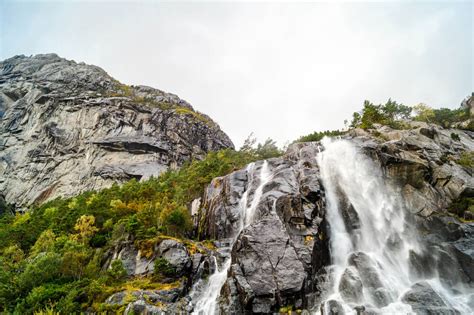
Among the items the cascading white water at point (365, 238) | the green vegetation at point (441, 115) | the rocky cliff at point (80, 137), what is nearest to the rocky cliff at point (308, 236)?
the cascading white water at point (365, 238)

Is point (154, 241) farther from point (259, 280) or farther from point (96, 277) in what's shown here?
point (259, 280)

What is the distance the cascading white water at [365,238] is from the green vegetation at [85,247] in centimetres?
1132

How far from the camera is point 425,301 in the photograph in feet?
56.2

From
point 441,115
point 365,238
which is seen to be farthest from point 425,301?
point 441,115

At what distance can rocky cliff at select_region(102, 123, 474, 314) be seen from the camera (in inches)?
694

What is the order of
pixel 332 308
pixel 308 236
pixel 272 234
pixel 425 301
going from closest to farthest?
pixel 332 308 → pixel 425 301 → pixel 272 234 → pixel 308 236

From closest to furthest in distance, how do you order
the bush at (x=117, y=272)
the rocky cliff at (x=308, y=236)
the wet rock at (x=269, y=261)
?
the wet rock at (x=269, y=261)
the rocky cliff at (x=308, y=236)
the bush at (x=117, y=272)

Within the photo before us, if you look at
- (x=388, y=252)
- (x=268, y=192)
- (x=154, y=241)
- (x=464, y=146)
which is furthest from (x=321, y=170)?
(x=464, y=146)

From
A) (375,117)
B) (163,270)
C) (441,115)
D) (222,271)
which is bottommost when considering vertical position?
(163,270)

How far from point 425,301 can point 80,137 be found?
7301 centimetres

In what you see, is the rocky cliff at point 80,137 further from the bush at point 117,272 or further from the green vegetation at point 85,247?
the bush at point 117,272

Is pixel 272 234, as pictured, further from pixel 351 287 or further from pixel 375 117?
pixel 375 117

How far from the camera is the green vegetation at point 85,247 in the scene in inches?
777

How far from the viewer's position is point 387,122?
40750mm
